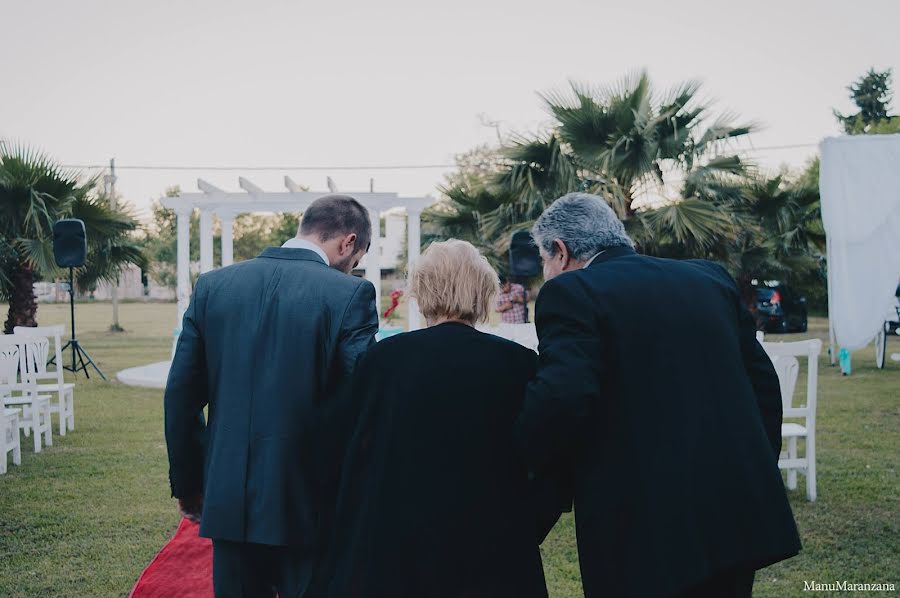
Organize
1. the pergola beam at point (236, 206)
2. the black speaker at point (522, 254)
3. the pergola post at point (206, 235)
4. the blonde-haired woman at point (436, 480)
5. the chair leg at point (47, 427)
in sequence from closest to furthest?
1. the blonde-haired woman at point (436, 480)
2. the chair leg at point (47, 427)
3. the black speaker at point (522, 254)
4. the pergola beam at point (236, 206)
5. the pergola post at point (206, 235)

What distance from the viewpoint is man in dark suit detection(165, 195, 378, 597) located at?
7.56 feet

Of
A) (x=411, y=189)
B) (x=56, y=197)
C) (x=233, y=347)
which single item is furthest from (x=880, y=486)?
(x=411, y=189)

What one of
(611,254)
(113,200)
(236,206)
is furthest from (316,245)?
(113,200)

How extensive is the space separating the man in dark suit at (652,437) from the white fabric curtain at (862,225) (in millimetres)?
3304

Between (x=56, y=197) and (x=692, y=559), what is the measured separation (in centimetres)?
1289

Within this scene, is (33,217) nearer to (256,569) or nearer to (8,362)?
(8,362)

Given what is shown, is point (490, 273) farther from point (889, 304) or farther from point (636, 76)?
point (636, 76)

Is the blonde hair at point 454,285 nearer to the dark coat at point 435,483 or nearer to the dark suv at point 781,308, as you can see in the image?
the dark coat at point 435,483

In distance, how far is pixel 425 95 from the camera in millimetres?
26234

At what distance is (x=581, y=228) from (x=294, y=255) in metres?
0.91

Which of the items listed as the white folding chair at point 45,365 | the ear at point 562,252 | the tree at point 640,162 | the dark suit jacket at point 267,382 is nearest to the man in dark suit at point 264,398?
the dark suit jacket at point 267,382

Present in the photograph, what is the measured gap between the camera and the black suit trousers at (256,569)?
236 centimetres

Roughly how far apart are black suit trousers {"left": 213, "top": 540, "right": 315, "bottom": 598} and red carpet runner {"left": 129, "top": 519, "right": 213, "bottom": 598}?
1422 millimetres

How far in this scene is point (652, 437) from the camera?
6.43 ft
